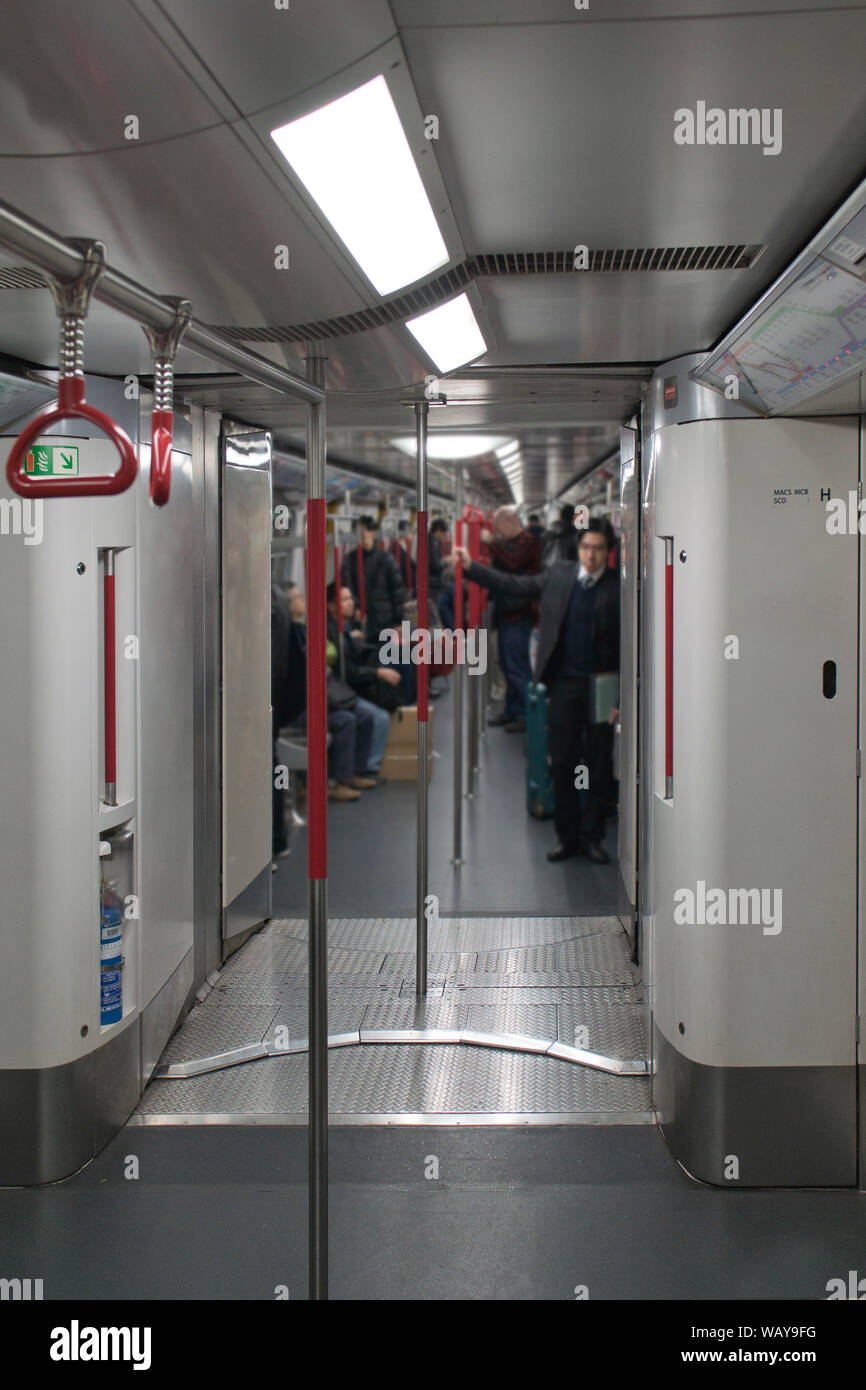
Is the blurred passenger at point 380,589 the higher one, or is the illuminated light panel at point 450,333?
the illuminated light panel at point 450,333

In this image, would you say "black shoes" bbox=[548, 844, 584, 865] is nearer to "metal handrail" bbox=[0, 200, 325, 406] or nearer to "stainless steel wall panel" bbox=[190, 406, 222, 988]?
"stainless steel wall panel" bbox=[190, 406, 222, 988]

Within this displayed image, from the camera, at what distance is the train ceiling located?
1576 millimetres

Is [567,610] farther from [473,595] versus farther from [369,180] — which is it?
[369,180]

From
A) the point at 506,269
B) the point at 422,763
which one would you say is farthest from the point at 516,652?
the point at 506,269

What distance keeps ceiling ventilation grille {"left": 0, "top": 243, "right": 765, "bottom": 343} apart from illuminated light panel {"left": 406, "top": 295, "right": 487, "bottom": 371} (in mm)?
110

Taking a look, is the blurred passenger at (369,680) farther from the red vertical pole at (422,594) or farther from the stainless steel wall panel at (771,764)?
the stainless steel wall panel at (771,764)

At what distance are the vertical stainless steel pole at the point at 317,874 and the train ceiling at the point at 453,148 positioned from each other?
524 millimetres

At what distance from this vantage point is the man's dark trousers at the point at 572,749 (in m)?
7.06

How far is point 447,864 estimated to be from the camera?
7.34m

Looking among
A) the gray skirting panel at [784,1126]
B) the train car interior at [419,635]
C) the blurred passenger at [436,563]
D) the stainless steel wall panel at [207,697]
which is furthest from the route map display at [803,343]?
the blurred passenger at [436,563]

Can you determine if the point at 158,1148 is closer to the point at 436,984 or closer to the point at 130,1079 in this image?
the point at 130,1079

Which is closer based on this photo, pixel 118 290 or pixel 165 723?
pixel 118 290

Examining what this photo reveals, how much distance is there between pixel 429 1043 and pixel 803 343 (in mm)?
3128
